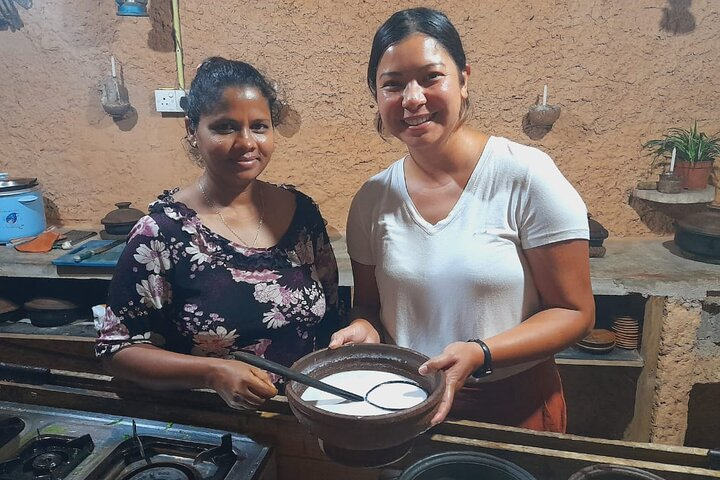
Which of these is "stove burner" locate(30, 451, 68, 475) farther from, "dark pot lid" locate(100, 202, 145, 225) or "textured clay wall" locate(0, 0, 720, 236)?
"textured clay wall" locate(0, 0, 720, 236)

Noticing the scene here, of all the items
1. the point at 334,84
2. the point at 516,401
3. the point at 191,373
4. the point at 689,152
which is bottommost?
the point at 516,401

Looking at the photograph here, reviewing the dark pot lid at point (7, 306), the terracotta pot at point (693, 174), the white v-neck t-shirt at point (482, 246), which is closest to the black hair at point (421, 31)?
the white v-neck t-shirt at point (482, 246)

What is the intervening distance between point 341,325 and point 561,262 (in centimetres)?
62

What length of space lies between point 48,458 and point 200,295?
0.44 metres

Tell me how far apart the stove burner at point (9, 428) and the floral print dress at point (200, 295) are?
0.68ft

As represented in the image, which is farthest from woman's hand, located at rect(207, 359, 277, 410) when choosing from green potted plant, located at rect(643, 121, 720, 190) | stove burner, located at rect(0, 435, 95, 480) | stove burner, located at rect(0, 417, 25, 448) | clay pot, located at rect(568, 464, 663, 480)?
green potted plant, located at rect(643, 121, 720, 190)

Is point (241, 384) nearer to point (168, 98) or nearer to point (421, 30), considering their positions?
point (421, 30)

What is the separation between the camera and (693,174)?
258 centimetres

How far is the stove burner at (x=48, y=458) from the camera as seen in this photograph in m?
0.98

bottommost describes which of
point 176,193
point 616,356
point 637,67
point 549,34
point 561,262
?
point 616,356

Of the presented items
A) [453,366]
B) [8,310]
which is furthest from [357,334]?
[8,310]

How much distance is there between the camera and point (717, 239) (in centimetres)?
229

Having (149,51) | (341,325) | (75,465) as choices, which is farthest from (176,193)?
(149,51)

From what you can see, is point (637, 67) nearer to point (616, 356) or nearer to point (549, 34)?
point (549, 34)
